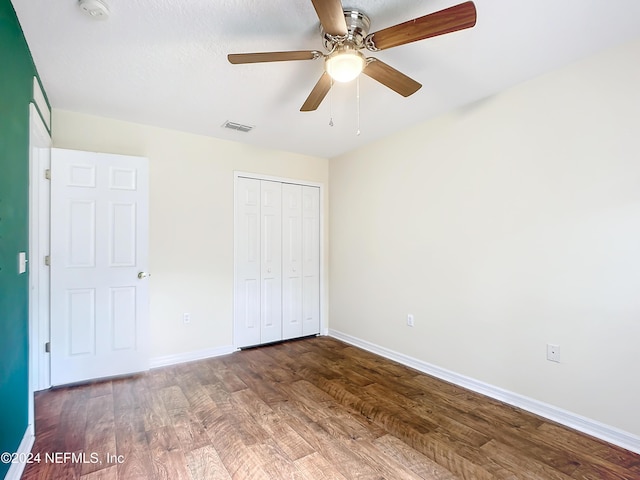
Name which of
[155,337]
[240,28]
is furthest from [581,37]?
[155,337]

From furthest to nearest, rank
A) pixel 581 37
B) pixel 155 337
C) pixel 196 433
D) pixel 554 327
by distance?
1. pixel 155 337
2. pixel 554 327
3. pixel 196 433
4. pixel 581 37

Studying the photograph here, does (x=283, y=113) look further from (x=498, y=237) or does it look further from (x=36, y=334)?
(x=36, y=334)

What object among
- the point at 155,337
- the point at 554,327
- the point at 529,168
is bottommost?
the point at 155,337

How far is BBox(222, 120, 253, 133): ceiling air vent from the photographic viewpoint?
3.14 m

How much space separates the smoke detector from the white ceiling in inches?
1.4

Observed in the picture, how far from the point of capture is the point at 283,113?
291 centimetres

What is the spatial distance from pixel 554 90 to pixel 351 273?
8.68 ft

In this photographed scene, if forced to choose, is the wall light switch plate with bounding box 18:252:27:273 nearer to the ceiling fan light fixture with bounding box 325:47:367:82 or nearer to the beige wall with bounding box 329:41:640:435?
the ceiling fan light fixture with bounding box 325:47:367:82

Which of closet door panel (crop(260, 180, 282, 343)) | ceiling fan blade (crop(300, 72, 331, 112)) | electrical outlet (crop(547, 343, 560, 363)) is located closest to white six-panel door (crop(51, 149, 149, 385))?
closet door panel (crop(260, 180, 282, 343))

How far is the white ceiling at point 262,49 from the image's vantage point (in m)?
1.65

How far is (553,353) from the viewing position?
2238 mm

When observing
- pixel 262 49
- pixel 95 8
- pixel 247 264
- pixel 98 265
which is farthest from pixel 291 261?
pixel 95 8

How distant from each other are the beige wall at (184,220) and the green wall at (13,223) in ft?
3.64

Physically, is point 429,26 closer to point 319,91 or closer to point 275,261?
point 319,91
